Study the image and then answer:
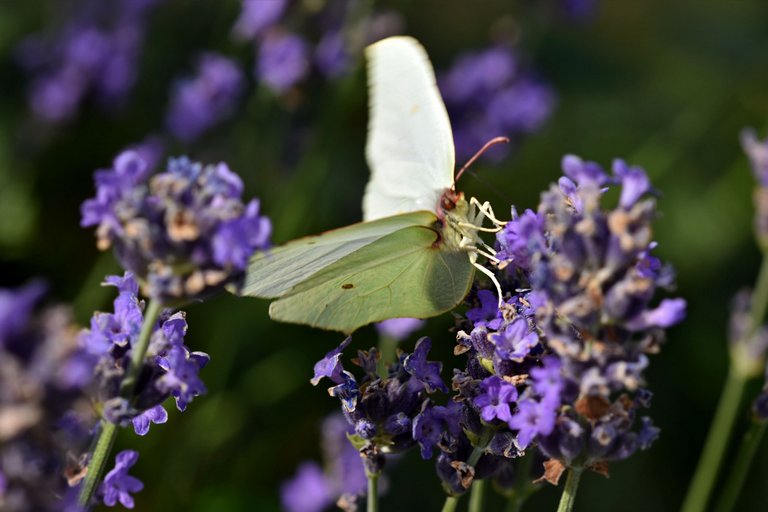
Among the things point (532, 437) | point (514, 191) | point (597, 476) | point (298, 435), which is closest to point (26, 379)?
point (532, 437)

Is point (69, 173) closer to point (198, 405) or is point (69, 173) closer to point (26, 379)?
point (198, 405)

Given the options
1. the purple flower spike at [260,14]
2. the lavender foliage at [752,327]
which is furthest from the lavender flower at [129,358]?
the purple flower spike at [260,14]

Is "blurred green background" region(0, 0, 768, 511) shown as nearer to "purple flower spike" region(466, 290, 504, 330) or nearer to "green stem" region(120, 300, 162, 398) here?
"purple flower spike" region(466, 290, 504, 330)

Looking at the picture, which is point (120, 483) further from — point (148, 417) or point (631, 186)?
point (631, 186)

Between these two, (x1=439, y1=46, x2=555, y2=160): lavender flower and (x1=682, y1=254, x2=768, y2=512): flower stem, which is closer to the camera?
(x1=682, y1=254, x2=768, y2=512): flower stem

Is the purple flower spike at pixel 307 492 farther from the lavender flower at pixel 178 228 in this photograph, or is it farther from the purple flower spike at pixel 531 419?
the lavender flower at pixel 178 228

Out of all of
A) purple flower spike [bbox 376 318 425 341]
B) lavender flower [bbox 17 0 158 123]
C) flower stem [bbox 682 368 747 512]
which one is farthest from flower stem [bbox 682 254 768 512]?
lavender flower [bbox 17 0 158 123]
